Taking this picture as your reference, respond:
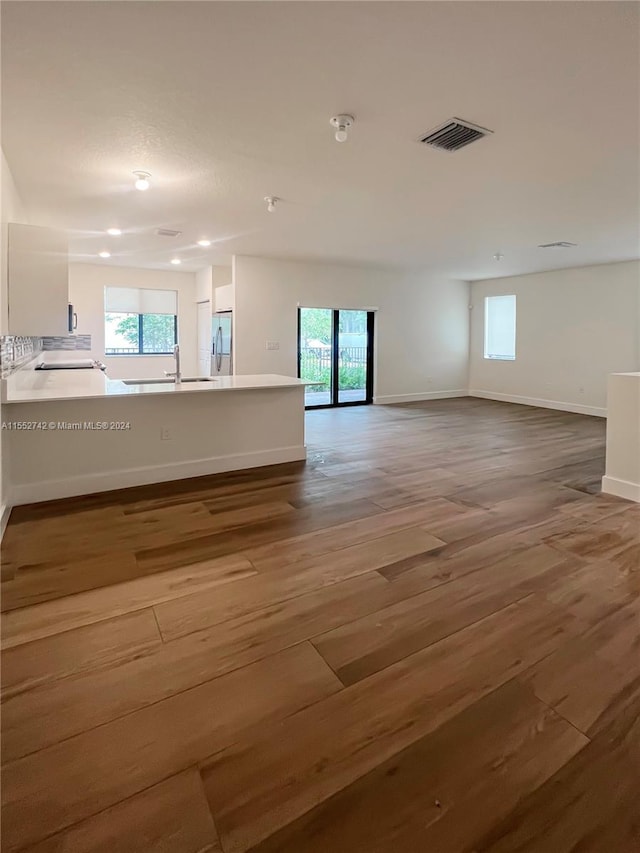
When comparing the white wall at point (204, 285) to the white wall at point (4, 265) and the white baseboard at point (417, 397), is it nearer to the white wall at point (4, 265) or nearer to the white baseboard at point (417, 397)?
the white baseboard at point (417, 397)

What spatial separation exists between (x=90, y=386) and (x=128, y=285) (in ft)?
17.7

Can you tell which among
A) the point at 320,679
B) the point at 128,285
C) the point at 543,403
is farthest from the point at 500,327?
the point at 320,679

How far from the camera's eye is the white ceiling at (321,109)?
206 cm

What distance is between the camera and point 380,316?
9203 millimetres

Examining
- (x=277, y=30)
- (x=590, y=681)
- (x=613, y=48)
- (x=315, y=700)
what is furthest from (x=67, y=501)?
(x=613, y=48)

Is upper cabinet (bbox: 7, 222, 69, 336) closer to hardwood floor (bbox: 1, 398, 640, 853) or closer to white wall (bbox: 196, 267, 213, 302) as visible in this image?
hardwood floor (bbox: 1, 398, 640, 853)

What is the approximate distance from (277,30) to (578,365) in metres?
8.00

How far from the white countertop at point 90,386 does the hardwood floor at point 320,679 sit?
0.85 meters

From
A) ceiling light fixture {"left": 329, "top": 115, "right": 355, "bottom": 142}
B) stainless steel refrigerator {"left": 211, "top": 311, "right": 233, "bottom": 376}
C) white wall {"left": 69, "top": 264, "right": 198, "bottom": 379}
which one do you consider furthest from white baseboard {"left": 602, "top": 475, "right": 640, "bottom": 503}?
white wall {"left": 69, "top": 264, "right": 198, "bottom": 379}

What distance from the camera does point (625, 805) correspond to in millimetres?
1330

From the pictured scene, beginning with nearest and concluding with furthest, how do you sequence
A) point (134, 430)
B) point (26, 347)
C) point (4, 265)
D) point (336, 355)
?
1. point (4, 265)
2. point (134, 430)
3. point (26, 347)
4. point (336, 355)

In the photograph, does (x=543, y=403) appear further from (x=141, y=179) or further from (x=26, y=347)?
(x=26, y=347)

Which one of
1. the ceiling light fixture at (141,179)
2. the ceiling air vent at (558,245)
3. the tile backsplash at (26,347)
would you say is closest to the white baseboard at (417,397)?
the ceiling air vent at (558,245)

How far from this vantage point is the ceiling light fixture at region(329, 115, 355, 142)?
2.86 m
